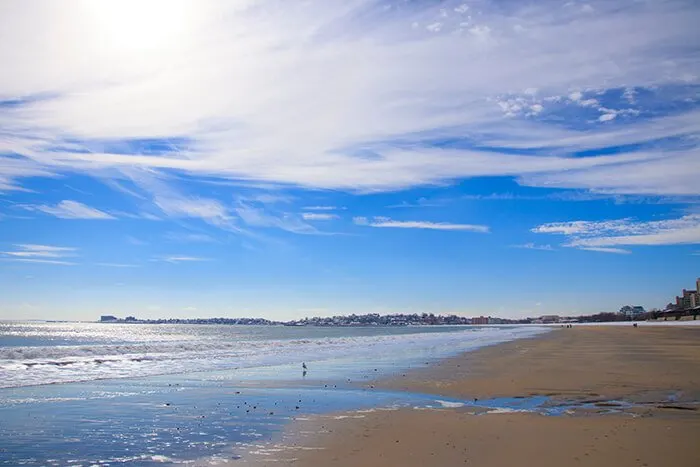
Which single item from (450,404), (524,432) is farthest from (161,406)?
(524,432)

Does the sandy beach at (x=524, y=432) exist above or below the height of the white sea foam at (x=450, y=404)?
above

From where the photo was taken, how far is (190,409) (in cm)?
1547

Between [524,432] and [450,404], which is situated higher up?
[524,432]

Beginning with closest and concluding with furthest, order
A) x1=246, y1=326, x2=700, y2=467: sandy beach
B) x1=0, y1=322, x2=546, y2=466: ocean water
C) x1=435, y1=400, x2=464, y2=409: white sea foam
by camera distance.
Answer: x1=246, y1=326, x2=700, y2=467: sandy beach, x1=0, y1=322, x2=546, y2=466: ocean water, x1=435, y1=400, x2=464, y2=409: white sea foam

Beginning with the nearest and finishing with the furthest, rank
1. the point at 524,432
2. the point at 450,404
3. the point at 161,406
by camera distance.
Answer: the point at 524,432 < the point at 161,406 < the point at 450,404

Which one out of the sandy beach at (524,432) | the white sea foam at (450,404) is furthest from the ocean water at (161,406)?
the sandy beach at (524,432)

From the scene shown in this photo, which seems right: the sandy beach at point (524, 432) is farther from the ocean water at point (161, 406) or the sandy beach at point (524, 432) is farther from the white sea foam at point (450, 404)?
the ocean water at point (161, 406)

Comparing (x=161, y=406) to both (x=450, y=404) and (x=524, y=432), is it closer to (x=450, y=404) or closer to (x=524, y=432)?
(x=450, y=404)

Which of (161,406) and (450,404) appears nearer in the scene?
(161,406)

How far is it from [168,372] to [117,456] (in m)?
17.8

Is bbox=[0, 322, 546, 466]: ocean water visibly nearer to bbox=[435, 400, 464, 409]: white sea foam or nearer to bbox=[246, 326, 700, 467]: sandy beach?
bbox=[435, 400, 464, 409]: white sea foam

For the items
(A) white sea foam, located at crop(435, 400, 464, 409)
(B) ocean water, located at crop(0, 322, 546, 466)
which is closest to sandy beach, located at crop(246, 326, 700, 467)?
(A) white sea foam, located at crop(435, 400, 464, 409)

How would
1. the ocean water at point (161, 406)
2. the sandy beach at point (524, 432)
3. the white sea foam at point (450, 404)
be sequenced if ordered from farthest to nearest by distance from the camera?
the white sea foam at point (450, 404) → the ocean water at point (161, 406) → the sandy beach at point (524, 432)

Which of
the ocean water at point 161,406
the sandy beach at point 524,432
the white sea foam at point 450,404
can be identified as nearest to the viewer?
the sandy beach at point 524,432
